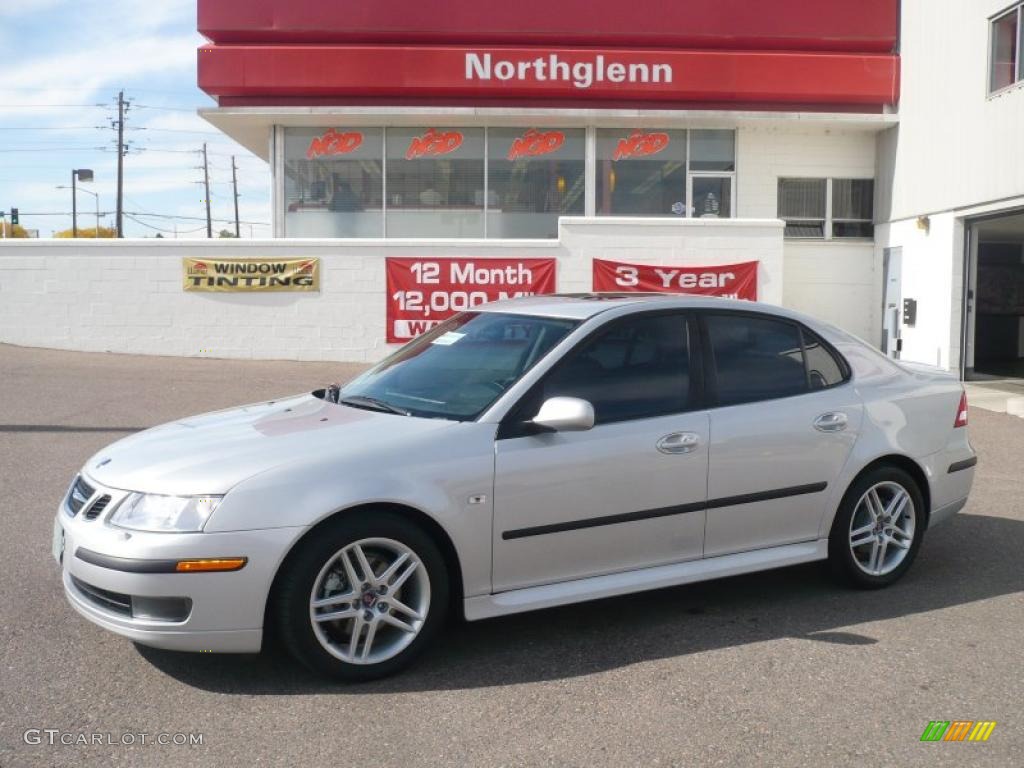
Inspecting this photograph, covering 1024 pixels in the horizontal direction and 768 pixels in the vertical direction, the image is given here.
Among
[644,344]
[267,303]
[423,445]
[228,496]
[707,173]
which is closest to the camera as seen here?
[228,496]

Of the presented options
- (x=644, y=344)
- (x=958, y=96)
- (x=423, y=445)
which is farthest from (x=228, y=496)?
(x=958, y=96)

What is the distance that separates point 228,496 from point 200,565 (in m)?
0.28

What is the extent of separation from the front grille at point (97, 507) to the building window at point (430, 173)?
16.7 meters

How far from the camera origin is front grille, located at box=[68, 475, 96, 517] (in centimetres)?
447

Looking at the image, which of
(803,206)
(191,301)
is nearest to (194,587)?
(191,301)

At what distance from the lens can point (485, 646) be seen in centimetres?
483

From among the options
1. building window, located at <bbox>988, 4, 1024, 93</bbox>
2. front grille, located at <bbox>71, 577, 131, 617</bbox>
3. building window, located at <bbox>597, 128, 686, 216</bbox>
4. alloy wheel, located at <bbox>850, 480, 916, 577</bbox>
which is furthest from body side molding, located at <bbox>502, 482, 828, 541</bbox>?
building window, located at <bbox>597, 128, 686, 216</bbox>

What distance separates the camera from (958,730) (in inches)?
157

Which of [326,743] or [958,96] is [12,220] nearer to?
[958,96]

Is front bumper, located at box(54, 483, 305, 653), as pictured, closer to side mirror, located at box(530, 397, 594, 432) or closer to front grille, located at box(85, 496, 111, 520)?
front grille, located at box(85, 496, 111, 520)

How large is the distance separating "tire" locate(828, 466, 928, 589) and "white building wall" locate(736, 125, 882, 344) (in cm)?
1571

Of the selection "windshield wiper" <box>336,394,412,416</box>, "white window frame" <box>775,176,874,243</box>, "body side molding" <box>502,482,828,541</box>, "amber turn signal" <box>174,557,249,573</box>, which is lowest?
"amber turn signal" <box>174,557,249,573</box>

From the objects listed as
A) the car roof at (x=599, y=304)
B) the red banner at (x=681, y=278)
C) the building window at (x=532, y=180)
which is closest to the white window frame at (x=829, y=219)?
the red banner at (x=681, y=278)

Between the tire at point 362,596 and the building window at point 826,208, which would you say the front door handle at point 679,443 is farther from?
the building window at point 826,208
